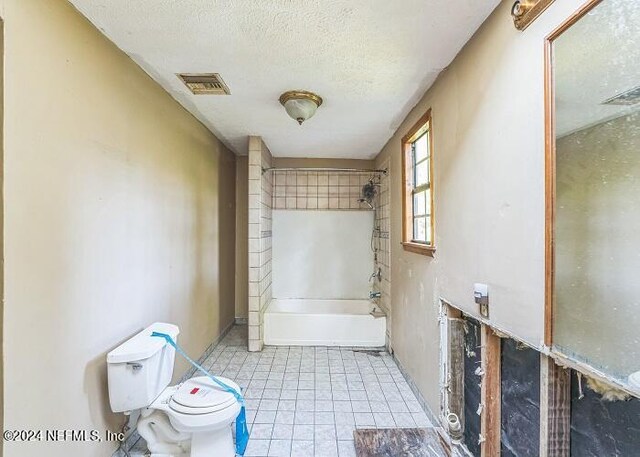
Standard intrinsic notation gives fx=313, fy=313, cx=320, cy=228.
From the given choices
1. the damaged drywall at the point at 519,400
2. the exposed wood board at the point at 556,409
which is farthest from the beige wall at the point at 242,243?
the exposed wood board at the point at 556,409

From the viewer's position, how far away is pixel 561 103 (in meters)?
1.08

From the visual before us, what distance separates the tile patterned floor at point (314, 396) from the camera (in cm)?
203

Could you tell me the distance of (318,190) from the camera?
178 inches

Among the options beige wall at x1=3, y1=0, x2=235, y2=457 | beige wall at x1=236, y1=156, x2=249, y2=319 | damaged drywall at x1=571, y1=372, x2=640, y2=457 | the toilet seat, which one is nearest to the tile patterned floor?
the toilet seat

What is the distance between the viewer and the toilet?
1.63 metres

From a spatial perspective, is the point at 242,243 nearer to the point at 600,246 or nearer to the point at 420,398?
the point at 420,398

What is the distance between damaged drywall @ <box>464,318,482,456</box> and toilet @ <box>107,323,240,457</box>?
1.32m

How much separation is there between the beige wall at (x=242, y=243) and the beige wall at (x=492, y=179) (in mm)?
2825

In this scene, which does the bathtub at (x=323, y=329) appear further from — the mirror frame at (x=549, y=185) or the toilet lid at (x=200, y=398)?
the mirror frame at (x=549, y=185)

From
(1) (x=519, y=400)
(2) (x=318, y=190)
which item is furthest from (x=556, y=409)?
(2) (x=318, y=190)

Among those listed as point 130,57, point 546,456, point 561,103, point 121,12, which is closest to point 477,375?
point 546,456

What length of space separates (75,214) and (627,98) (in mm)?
2110

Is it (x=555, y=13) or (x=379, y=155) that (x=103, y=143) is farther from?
(x=379, y=155)

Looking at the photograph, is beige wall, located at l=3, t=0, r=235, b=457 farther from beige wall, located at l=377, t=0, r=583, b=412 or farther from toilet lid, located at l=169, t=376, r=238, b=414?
beige wall, located at l=377, t=0, r=583, b=412
